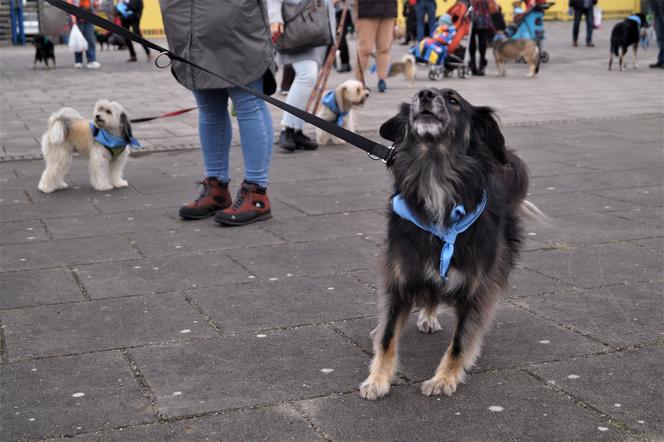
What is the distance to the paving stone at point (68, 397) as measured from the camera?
10.8 ft

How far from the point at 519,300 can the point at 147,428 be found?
2.20 m

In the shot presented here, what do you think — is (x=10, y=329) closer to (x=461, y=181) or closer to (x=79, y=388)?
(x=79, y=388)

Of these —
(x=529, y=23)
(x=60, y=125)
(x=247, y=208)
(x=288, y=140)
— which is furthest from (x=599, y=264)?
(x=529, y=23)

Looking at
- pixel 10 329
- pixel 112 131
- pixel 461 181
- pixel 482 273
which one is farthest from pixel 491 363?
pixel 112 131

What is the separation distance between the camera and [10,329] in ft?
14.1

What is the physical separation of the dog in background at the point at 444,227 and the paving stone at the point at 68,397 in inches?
36.5

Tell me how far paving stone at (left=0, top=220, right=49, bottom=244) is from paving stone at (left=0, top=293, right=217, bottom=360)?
1593 millimetres

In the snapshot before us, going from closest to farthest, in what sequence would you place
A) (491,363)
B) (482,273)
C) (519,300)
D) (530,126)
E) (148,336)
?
(482,273) < (491,363) < (148,336) < (519,300) < (530,126)

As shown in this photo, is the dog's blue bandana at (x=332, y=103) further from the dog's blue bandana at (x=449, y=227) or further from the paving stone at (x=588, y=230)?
the dog's blue bandana at (x=449, y=227)

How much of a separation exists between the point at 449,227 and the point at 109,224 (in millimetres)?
3717

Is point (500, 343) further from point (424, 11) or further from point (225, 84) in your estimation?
point (424, 11)

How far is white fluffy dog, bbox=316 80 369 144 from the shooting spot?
33.5 ft

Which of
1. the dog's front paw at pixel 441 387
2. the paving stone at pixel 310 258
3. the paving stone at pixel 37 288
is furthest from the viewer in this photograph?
the paving stone at pixel 310 258

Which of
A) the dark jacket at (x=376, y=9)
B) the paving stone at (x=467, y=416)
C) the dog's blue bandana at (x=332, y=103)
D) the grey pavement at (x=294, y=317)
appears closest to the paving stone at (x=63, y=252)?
the grey pavement at (x=294, y=317)
